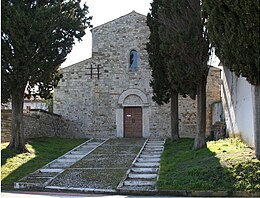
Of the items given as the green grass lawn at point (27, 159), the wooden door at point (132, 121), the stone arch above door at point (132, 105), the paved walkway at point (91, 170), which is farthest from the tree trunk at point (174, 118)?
the wooden door at point (132, 121)

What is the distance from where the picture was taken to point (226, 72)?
62.3ft

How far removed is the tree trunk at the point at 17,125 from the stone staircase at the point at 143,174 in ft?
16.1

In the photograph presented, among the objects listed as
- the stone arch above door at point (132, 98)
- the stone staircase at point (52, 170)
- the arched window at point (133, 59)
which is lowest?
the stone staircase at point (52, 170)

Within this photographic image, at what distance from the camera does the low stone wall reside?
17.6 meters

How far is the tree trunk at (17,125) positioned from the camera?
1532 cm

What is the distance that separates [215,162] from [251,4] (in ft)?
14.8

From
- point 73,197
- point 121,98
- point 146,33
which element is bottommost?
point 73,197

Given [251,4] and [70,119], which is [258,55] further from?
[70,119]

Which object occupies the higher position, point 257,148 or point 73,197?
point 257,148

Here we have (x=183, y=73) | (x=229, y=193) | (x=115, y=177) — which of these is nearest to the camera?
(x=229, y=193)

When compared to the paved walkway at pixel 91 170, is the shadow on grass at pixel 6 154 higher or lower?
higher

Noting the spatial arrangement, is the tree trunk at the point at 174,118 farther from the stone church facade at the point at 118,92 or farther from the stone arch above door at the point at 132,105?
the stone arch above door at the point at 132,105

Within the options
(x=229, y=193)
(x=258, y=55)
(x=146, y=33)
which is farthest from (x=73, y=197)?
(x=146, y=33)

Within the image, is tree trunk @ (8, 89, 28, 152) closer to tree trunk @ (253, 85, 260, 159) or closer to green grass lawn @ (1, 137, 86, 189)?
green grass lawn @ (1, 137, 86, 189)
